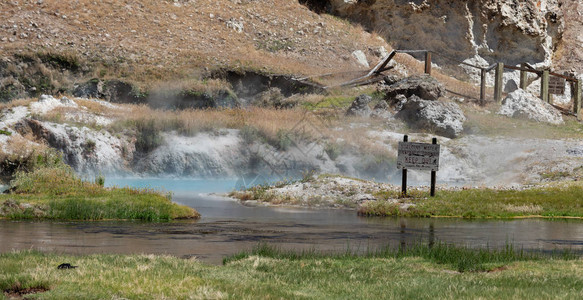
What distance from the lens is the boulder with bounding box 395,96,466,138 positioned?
48688 mm

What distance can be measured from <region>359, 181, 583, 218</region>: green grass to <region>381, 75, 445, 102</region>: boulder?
20.8 metres

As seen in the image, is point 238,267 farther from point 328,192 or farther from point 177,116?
point 177,116

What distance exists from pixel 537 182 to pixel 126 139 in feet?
69.5

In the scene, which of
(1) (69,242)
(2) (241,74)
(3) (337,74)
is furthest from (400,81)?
(1) (69,242)

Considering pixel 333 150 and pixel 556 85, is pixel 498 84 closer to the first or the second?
pixel 556 85

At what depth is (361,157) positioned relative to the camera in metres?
43.7

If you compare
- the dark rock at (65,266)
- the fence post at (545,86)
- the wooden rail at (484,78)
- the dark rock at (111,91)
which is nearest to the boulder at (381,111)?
the wooden rail at (484,78)

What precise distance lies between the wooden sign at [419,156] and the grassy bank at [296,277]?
15945 mm

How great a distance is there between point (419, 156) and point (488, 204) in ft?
11.7

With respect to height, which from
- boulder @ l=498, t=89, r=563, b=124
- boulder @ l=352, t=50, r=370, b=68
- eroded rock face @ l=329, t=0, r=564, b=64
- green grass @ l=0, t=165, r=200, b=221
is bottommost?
green grass @ l=0, t=165, r=200, b=221

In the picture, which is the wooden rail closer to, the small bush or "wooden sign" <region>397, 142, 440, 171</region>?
the small bush

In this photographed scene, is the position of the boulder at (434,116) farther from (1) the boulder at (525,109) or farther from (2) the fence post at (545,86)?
(2) the fence post at (545,86)

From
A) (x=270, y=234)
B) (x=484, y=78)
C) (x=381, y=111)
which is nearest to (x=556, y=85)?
(x=484, y=78)

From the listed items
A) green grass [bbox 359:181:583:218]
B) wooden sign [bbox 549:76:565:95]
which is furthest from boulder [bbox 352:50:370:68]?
green grass [bbox 359:181:583:218]
